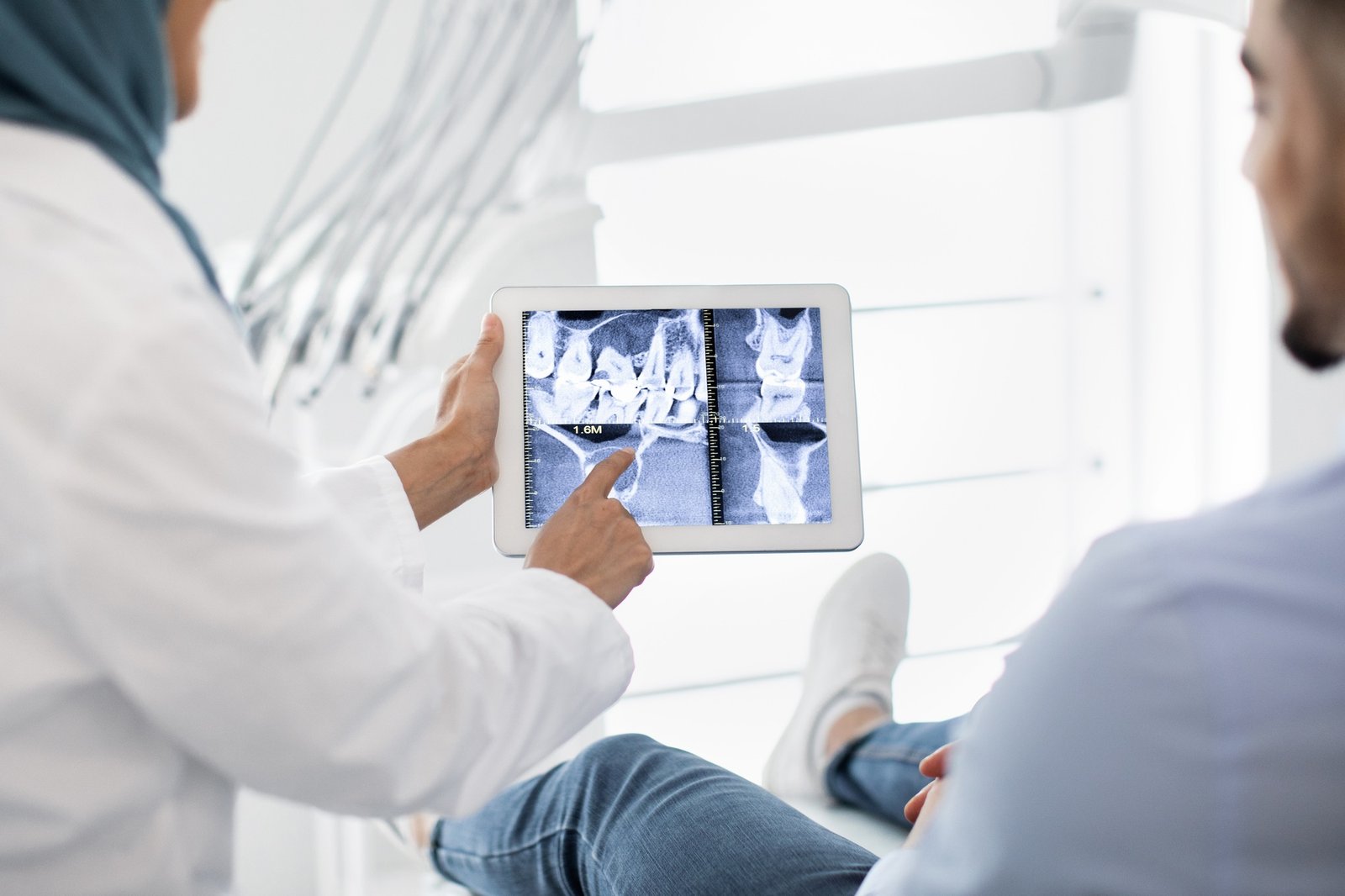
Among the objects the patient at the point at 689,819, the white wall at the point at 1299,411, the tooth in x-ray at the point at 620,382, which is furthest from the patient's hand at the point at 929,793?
the white wall at the point at 1299,411

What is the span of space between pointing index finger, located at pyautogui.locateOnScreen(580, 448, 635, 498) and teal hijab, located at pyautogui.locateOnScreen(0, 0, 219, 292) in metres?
0.32

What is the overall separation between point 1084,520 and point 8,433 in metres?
1.58

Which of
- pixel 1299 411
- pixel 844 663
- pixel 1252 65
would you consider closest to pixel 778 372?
pixel 1252 65

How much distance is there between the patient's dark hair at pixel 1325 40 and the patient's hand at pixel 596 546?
43 centimetres

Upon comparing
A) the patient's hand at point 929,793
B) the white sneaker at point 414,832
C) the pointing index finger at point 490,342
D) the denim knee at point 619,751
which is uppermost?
the pointing index finger at point 490,342

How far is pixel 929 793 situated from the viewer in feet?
2.24

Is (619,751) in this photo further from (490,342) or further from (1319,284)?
(1319,284)

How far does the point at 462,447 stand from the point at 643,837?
0.97 feet

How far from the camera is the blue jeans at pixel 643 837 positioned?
711 millimetres

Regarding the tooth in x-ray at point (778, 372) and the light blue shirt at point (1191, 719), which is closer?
the light blue shirt at point (1191, 719)

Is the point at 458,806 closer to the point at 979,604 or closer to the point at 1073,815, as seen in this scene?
the point at 1073,815

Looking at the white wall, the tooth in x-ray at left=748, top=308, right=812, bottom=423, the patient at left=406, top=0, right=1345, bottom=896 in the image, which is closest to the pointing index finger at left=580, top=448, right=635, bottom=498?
the tooth in x-ray at left=748, top=308, right=812, bottom=423

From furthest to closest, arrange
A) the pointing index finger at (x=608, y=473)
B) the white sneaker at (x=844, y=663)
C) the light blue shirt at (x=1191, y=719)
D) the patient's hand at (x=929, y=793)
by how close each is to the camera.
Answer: the white sneaker at (x=844, y=663), the pointing index finger at (x=608, y=473), the patient's hand at (x=929, y=793), the light blue shirt at (x=1191, y=719)

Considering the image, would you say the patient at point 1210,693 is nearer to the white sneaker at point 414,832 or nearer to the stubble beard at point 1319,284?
the stubble beard at point 1319,284
